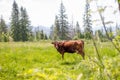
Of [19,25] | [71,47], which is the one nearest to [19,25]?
[19,25]

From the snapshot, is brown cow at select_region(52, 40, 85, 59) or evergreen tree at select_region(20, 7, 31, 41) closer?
brown cow at select_region(52, 40, 85, 59)

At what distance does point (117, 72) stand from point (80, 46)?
1490 centimetres

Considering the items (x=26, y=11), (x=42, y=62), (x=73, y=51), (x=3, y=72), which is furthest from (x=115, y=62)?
(x=26, y=11)

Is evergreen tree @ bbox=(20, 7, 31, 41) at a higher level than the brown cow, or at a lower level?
higher

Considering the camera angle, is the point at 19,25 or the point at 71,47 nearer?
the point at 71,47

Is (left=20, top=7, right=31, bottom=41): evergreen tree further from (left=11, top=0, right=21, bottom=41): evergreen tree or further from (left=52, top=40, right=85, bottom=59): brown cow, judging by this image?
(left=52, top=40, right=85, bottom=59): brown cow

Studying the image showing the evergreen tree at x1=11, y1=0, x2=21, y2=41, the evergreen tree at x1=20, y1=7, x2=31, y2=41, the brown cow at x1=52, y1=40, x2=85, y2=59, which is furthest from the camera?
the evergreen tree at x1=20, y1=7, x2=31, y2=41

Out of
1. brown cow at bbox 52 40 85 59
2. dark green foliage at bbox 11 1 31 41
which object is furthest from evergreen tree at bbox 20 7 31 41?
brown cow at bbox 52 40 85 59

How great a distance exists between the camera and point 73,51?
17938 millimetres

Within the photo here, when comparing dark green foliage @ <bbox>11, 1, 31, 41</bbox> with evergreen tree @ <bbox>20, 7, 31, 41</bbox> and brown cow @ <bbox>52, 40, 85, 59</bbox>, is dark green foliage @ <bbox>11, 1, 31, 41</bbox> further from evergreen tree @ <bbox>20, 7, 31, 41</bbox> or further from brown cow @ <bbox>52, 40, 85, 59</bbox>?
brown cow @ <bbox>52, 40, 85, 59</bbox>

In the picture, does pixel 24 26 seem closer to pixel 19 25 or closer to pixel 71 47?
pixel 19 25

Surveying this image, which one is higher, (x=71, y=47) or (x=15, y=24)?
(x=15, y=24)

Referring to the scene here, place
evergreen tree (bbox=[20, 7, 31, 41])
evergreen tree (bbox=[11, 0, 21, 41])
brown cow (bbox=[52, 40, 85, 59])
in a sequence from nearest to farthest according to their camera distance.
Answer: brown cow (bbox=[52, 40, 85, 59]) → evergreen tree (bbox=[11, 0, 21, 41]) → evergreen tree (bbox=[20, 7, 31, 41])

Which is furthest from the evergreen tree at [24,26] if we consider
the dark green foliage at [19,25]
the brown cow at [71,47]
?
the brown cow at [71,47]
